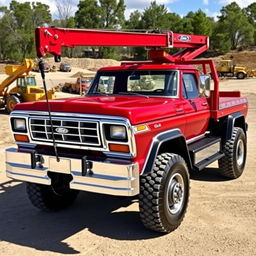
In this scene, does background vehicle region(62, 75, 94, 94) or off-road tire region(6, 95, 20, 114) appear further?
background vehicle region(62, 75, 94, 94)

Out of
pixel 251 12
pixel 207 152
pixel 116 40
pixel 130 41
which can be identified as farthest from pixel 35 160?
pixel 251 12

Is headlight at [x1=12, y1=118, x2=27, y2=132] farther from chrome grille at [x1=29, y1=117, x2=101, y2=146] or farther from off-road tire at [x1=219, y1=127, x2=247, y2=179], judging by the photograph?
off-road tire at [x1=219, y1=127, x2=247, y2=179]

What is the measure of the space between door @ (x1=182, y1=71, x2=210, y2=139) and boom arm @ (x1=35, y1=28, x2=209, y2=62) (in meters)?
0.81

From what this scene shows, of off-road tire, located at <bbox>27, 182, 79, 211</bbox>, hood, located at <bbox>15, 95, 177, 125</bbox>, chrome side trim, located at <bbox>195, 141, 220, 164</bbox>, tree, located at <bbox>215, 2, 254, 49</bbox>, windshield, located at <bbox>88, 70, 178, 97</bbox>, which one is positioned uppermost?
tree, located at <bbox>215, 2, 254, 49</bbox>

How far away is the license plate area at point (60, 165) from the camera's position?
4.75m

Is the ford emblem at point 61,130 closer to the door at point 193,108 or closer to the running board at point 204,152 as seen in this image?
the door at point 193,108

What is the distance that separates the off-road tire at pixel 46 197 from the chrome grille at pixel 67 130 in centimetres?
96

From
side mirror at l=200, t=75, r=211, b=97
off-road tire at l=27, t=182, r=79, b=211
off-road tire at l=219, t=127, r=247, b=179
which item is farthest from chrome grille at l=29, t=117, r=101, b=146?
off-road tire at l=219, t=127, r=247, b=179

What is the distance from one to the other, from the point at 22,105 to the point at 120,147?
1.56m

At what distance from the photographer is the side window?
6.23m

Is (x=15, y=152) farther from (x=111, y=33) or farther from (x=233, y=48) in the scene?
(x=233, y=48)

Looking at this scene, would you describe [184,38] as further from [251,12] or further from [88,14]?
[251,12]

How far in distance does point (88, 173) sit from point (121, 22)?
90251 mm

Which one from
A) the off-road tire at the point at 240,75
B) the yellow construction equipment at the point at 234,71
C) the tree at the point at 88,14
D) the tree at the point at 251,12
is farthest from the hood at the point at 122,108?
the tree at the point at 251,12
